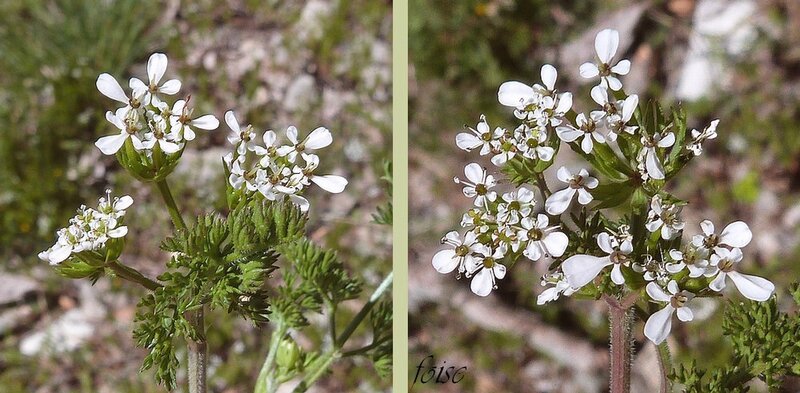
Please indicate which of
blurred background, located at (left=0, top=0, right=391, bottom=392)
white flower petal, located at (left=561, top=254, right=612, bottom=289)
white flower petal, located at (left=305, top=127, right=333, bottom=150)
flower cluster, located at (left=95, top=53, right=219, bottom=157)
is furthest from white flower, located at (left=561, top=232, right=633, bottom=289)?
blurred background, located at (left=0, top=0, right=391, bottom=392)

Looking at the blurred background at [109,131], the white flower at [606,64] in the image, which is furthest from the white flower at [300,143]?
the blurred background at [109,131]

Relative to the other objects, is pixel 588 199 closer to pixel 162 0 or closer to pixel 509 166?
pixel 509 166

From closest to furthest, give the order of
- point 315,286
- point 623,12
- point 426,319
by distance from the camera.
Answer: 1. point 315,286
2. point 426,319
3. point 623,12

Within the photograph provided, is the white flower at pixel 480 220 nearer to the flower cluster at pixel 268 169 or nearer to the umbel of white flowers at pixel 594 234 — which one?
the umbel of white flowers at pixel 594 234

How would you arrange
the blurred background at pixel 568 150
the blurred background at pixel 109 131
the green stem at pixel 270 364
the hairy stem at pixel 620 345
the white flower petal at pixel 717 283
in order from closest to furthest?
the white flower petal at pixel 717 283 < the hairy stem at pixel 620 345 < the green stem at pixel 270 364 < the blurred background at pixel 568 150 < the blurred background at pixel 109 131

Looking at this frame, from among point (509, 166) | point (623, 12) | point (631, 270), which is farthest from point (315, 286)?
point (623, 12)

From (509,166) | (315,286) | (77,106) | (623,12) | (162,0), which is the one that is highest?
(162,0)

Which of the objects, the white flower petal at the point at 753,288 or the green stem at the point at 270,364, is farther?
the green stem at the point at 270,364
